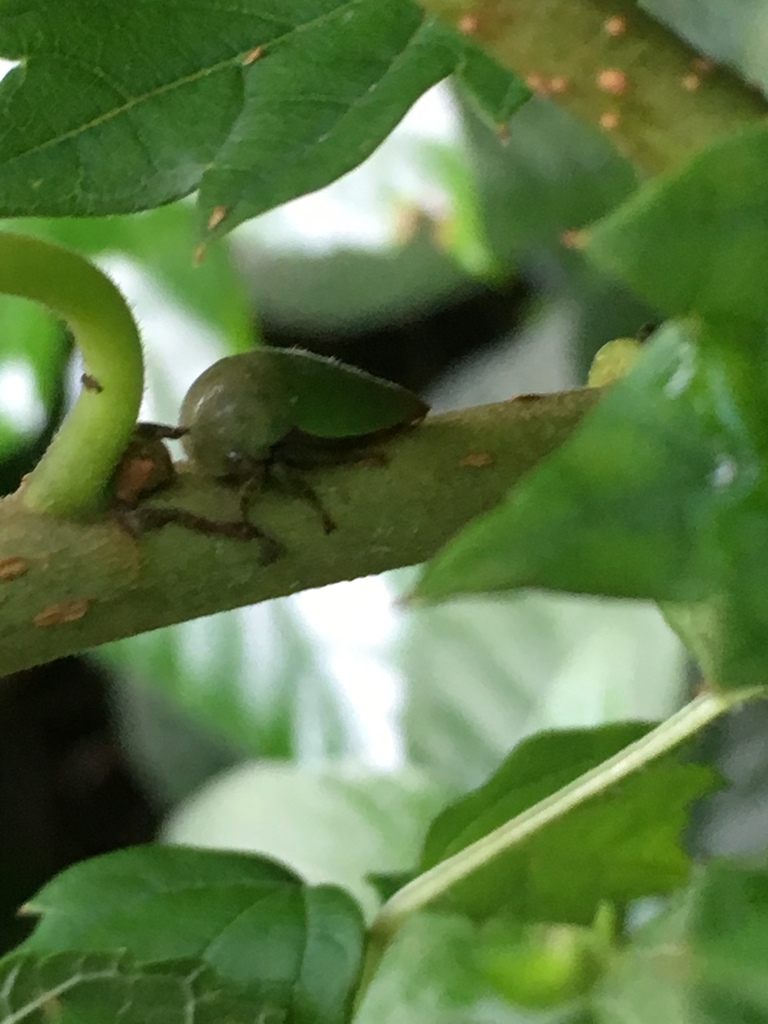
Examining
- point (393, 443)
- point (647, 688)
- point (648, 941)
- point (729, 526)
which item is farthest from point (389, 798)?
point (729, 526)

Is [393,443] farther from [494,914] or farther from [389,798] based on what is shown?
[389,798]

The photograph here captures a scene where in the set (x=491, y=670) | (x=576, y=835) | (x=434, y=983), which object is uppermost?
(x=576, y=835)

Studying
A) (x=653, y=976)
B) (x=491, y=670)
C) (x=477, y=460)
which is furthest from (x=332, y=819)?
(x=477, y=460)

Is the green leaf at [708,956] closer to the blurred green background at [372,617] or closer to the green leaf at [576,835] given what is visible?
the green leaf at [576,835]

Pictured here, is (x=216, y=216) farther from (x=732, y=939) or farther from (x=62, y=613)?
(x=732, y=939)

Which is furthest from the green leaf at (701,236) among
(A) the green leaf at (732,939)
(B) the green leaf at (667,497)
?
(A) the green leaf at (732,939)

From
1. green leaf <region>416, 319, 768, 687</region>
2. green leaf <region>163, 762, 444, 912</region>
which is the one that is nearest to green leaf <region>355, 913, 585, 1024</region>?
green leaf <region>163, 762, 444, 912</region>
